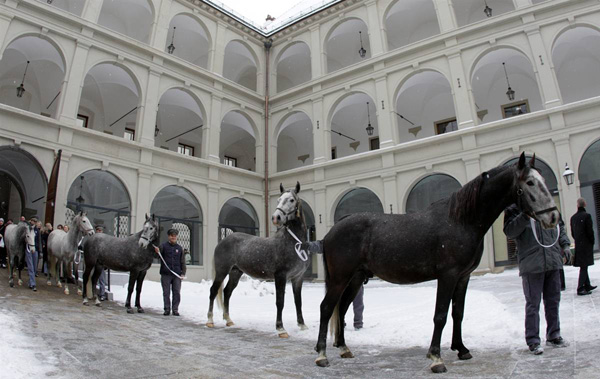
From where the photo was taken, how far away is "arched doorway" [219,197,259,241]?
24.8 metres

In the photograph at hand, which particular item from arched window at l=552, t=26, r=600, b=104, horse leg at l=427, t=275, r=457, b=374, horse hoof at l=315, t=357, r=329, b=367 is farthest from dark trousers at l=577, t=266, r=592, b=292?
arched window at l=552, t=26, r=600, b=104

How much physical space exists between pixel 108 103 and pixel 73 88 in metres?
6.63

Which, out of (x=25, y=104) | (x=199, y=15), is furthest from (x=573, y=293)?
(x=25, y=104)

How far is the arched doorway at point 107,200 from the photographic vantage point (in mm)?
19516

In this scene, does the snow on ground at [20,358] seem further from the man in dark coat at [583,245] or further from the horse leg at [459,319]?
the man in dark coat at [583,245]

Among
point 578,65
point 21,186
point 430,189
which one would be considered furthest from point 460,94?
point 21,186

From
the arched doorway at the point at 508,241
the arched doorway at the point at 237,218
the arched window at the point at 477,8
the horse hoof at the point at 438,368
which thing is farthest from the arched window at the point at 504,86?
the horse hoof at the point at 438,368

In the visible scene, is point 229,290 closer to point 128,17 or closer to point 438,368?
point 438,368

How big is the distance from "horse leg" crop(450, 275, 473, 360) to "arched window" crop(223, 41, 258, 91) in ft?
82.2

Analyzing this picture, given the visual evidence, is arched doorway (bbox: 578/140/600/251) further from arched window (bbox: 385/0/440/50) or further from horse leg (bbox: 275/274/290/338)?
horse leg (bbox: 275/274/290/338)

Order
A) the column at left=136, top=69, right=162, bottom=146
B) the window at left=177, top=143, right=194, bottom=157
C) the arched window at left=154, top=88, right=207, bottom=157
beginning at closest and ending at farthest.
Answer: the column at left=136, top=69, right=162, bottom=146
the arched window at left=154, top=88, right=207, bottom=157
the window at left=177, top=143, right=194, bottom=157

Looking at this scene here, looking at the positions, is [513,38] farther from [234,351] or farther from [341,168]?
[234,351]

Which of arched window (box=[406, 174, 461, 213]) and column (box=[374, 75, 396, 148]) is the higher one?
column (box=[374, 75, 396, 148])

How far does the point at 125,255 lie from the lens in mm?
10219
